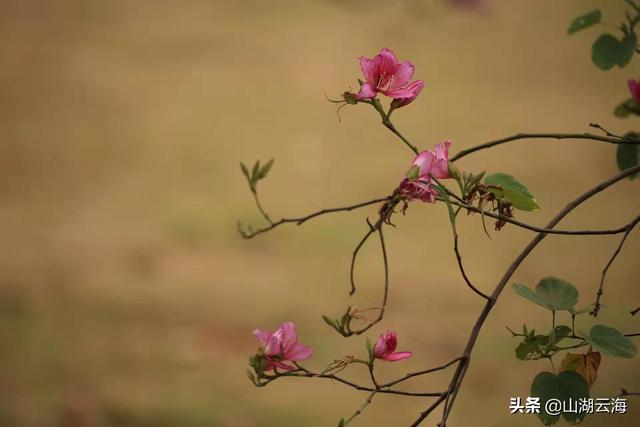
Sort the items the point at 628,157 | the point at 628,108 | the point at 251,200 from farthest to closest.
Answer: the point at 251,200 → the point at 628,157 → the point at 628,108

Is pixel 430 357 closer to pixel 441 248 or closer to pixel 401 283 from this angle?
pixel 401 283

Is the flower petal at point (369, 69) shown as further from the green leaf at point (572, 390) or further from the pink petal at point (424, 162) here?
the green leaf at point (572, 390)

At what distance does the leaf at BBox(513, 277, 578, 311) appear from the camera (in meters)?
0.48

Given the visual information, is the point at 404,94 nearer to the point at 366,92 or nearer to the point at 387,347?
the point at 366,92

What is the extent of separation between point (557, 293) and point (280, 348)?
16cm

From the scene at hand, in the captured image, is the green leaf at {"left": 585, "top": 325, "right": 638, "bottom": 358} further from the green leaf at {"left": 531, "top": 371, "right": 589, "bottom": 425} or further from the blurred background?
the blurred background

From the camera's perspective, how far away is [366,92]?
46 cm

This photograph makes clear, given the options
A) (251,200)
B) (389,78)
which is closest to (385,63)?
(389,78)

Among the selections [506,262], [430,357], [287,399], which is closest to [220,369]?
[287,399]

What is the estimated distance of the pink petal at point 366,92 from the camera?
461 mm

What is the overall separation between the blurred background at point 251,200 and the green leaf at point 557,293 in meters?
0.76

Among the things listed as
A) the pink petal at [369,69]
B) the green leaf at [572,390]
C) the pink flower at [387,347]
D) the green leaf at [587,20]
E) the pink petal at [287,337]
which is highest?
the green leaf at [587,20]

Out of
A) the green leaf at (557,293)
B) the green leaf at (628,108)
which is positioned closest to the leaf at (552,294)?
the green leaf at (557,293)

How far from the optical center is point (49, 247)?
1.59 meters
